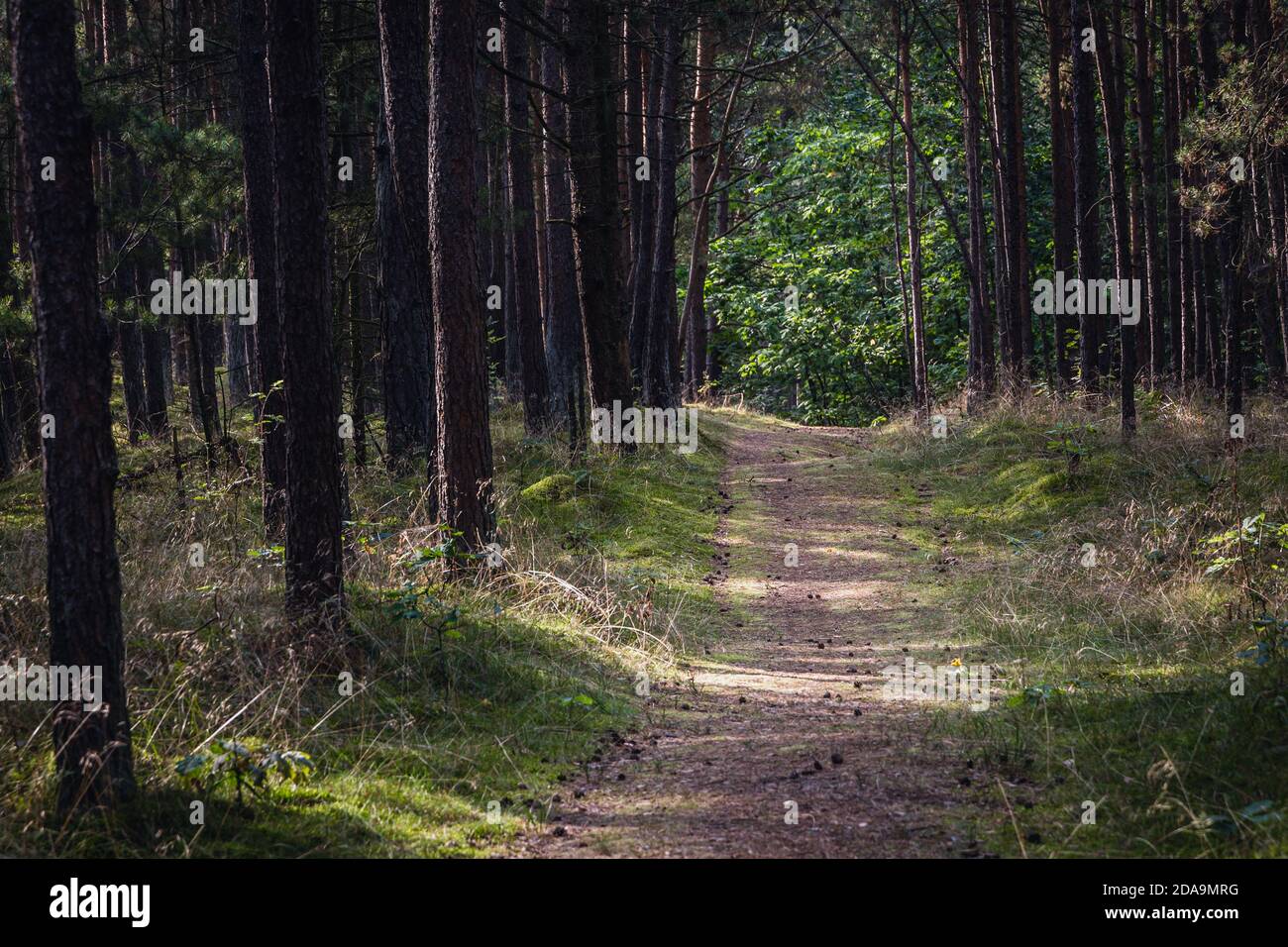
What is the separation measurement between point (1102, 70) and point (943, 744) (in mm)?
13648

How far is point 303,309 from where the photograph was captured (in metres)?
6.89

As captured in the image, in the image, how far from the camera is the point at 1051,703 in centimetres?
643

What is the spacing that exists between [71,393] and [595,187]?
10750 millimetres

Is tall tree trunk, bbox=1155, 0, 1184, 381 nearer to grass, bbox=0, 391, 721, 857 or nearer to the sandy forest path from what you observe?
the sandy forest path

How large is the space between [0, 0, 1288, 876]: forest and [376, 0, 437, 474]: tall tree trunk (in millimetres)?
60

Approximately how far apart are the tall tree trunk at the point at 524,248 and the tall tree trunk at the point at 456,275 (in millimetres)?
6821

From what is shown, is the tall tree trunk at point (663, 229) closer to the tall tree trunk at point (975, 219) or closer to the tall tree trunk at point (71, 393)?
the tall tree trunk at point (975, 219)

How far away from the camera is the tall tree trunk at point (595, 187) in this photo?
46.5ft

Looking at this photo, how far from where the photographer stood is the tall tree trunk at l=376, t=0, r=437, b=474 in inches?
407

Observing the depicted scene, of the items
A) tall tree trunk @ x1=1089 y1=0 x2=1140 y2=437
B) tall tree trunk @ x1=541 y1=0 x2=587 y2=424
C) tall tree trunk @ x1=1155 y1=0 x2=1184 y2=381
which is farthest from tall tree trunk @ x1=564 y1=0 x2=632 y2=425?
tall tree trunk @ x1=1155 y1=0 x2=1184 y2=381

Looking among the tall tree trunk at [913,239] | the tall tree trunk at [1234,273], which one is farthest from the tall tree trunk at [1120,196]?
the tall tree trunk at [913,239]

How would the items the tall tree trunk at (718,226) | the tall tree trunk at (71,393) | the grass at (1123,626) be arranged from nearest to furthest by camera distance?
the tall tree trunk at (71,393) < the grass at (1123,626) < the tall tree trunk at (718,226)
